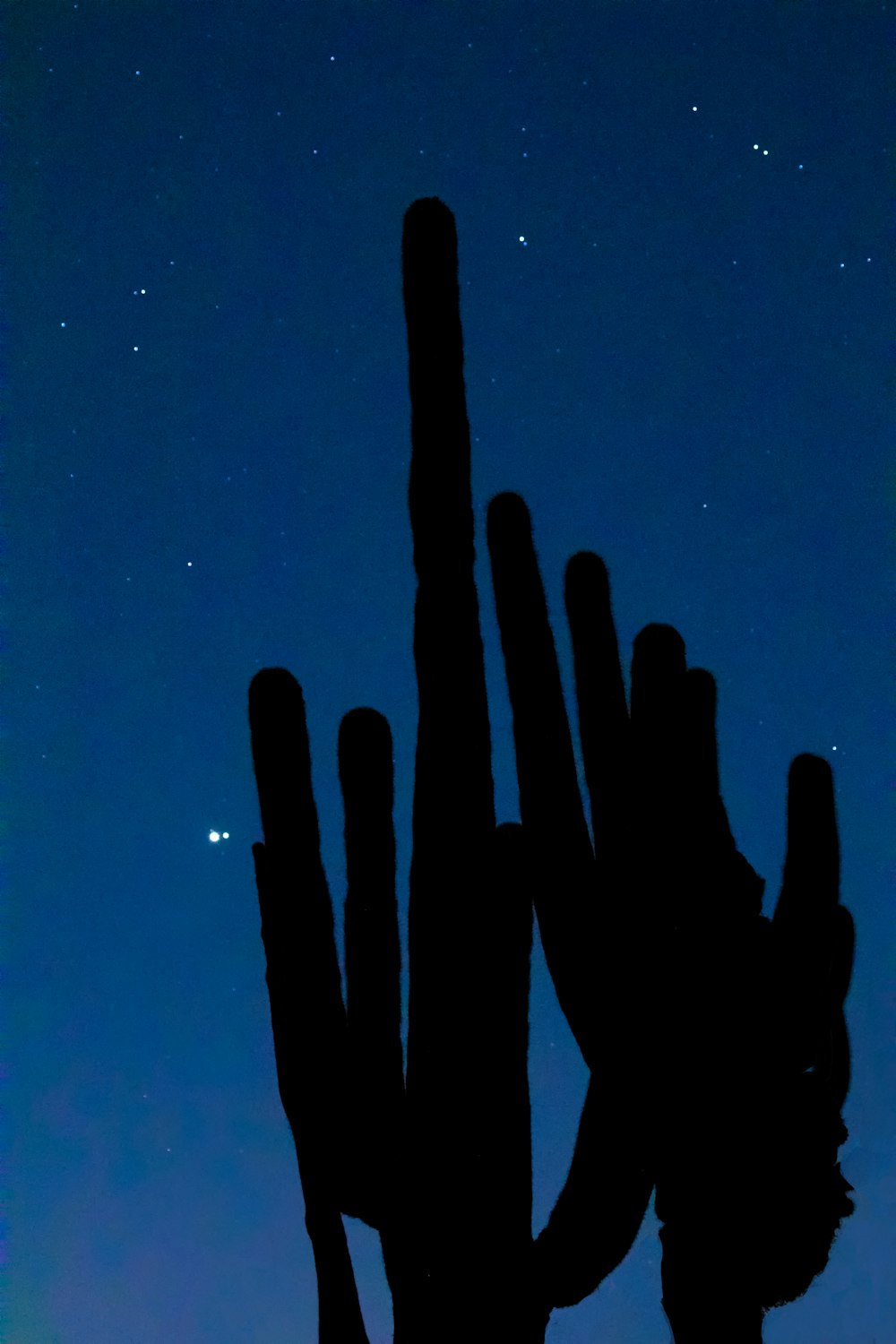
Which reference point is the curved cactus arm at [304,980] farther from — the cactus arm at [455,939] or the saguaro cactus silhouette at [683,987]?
the saguaro cactus silhouette at [683,987]

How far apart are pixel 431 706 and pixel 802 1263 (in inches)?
79.9

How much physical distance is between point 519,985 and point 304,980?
26.0 inches

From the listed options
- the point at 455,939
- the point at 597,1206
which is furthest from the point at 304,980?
the point at 597,1206

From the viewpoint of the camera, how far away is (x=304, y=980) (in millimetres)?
3613

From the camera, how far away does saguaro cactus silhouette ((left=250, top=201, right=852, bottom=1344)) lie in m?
3.42

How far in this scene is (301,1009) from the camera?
11.9 ft

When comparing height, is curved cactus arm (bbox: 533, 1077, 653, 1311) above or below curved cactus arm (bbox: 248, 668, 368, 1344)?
below

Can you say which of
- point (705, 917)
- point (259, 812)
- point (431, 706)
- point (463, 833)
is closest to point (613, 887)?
point (705, 917)

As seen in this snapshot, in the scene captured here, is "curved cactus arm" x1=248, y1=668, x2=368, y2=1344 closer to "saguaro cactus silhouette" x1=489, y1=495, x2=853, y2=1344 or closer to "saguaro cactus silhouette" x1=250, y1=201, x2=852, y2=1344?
"saguaro cactus silhouette" x1=250, y1=201, x2=852, y2=1344

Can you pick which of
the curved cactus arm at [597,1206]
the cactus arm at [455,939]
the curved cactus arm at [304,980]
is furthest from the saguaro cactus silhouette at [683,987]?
the curved cactus arm at [304,980]

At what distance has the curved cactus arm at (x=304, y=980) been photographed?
353cm

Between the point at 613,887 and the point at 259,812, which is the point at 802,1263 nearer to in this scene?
the point at 613,887

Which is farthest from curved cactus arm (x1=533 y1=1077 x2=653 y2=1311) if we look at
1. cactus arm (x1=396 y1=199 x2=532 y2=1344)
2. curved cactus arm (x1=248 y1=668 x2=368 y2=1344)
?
curved cactus arm (x1=248 y1=668 x2=368 y2=1344)

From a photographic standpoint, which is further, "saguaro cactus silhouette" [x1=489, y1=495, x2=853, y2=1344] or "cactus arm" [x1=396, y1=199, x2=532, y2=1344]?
"saguaro cactus silhouette" [x1=489, y1=495, x2=853, y2=1344]
